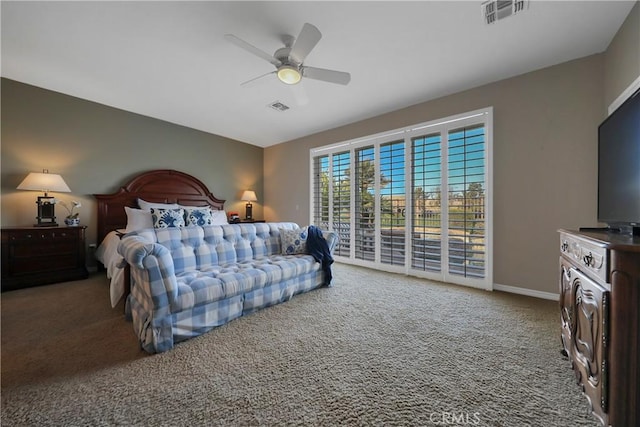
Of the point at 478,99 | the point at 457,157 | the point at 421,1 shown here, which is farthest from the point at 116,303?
the point at 478,99

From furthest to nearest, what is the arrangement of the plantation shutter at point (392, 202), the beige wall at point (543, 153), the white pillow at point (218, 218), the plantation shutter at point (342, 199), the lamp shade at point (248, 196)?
the lamp shade at point (248, 196) → the plantation shutter at point (342, 199) → the white pillow at point (218, 218) → the plantation shutter at point (392, 202) → the beige wall at point (543, 153)

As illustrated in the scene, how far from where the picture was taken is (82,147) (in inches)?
141

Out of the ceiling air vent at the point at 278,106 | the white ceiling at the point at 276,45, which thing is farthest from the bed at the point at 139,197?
the ceiling air vent at the point at 278,106

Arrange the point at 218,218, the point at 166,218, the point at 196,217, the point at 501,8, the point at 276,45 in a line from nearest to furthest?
1. the point at 501,8
2. the point at 276,45
3. the point at 166,218
4. the point at 196,217
5. the point at 218,218

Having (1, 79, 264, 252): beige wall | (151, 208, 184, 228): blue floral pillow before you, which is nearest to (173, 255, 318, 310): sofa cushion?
(151, 208, 184, 228): blue floral pillow

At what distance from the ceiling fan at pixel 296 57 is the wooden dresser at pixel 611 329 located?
6.98 ft

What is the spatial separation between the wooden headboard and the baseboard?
4899 mm

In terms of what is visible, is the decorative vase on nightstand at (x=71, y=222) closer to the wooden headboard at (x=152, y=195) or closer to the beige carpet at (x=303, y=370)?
the wooden headboard at (x=152, y=195)

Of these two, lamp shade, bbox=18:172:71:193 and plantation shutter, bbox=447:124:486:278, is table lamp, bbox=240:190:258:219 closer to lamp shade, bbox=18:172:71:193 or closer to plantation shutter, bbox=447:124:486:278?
lamp shade, bbox=18:172:71:193

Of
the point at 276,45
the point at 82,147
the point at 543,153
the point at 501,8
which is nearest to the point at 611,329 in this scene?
the point at 501,8

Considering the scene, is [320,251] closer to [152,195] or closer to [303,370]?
[303,370]

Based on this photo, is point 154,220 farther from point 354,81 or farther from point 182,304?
point 354,81

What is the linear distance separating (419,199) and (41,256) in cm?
504

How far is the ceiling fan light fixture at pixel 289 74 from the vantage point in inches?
85.4
